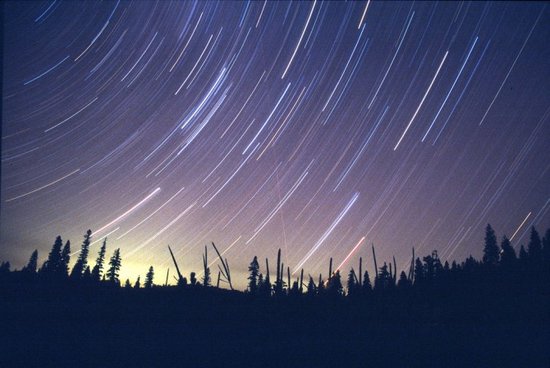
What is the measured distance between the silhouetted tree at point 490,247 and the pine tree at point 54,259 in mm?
61285

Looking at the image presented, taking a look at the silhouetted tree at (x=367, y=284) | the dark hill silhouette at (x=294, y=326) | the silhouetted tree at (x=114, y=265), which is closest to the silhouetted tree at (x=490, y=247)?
the silhouetted tree at (x=367, y=284)

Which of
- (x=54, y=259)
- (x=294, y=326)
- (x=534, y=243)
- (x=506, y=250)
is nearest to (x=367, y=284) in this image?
(x=506, y=250)

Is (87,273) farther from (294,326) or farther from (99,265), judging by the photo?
(294,326)

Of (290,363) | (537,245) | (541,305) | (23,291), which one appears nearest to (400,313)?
(541,305)

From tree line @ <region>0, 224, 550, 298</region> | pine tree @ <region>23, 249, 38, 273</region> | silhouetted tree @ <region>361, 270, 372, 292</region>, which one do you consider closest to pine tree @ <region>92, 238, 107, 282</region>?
tree line @ <region>0, 224, 550, 298</region>

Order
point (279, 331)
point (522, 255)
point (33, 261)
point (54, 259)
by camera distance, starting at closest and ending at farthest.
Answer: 1. point (279, 331)
2. point (522, 255)
3. point (54, 259)
4. point (33, 261)

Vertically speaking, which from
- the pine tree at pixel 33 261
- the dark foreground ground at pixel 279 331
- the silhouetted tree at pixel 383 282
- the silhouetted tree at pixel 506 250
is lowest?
the dark foreground ground at pixel 279 331

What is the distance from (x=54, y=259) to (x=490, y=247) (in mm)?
63778

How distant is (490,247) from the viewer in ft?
161

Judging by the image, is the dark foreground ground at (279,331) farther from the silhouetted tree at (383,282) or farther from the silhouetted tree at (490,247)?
the silhouetted tree at (490,247)

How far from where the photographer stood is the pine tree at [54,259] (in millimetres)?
49759

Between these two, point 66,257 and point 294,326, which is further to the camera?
point 66,257

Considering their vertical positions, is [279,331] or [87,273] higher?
[87,273]

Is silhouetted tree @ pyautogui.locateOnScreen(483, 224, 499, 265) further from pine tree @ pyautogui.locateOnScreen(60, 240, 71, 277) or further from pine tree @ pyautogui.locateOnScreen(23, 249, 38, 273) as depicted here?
pine tree @ pyautogui.locateOnScreen(23, 249, 38, 273)
